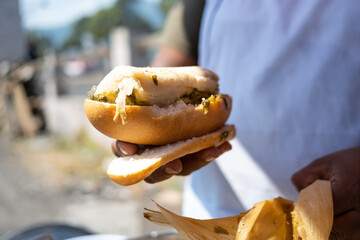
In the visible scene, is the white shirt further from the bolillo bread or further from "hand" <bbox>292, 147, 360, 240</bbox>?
the bolillo bread

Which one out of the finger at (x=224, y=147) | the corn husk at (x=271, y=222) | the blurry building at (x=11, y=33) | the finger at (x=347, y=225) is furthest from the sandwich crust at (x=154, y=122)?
the blurry building at (x=11, y=33)

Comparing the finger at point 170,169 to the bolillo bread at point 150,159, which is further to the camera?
the finger at point 170,169

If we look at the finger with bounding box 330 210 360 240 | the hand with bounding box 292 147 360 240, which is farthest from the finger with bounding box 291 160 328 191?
the finger with bounding box 330 210 360 240

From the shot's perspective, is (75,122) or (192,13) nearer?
(192,13)

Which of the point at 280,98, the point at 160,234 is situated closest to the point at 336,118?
the point at 280,98

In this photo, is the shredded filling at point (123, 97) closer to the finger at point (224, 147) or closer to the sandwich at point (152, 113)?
the sandwich at point (152, 113)

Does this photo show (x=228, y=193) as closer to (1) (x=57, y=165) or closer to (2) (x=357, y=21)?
(2) (x=357, y=21)
